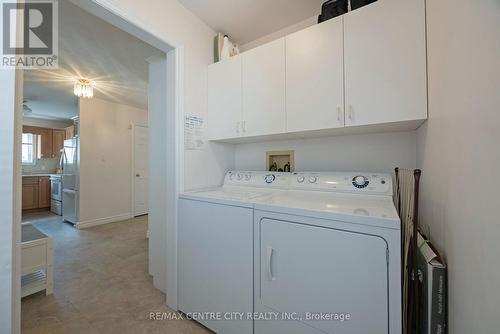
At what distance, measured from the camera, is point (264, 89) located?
1580 millimetres

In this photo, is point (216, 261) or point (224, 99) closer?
point (216, 261)

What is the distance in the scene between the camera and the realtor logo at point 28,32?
81cm

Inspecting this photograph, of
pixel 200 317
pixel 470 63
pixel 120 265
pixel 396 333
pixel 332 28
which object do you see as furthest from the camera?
pixel 120 265

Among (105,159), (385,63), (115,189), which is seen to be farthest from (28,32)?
(115,189)

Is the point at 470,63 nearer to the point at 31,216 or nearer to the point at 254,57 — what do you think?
the point at 254,57

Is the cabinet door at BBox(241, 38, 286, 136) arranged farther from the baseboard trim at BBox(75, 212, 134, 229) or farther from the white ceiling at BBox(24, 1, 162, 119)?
the baseboard trim at BBox(75, 212, 134, 229)

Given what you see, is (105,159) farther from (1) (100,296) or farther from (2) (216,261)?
(2) (216,261)

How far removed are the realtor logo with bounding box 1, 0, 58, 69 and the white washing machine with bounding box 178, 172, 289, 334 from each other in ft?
3.61

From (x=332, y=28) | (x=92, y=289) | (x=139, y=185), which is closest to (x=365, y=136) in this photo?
(x=332, y=28)

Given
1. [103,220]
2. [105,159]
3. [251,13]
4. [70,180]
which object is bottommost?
[103,220]

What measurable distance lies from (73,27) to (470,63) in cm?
282

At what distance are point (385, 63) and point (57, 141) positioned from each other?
7.56m

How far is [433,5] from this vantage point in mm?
962

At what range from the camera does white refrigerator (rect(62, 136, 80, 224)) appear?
374 cm
